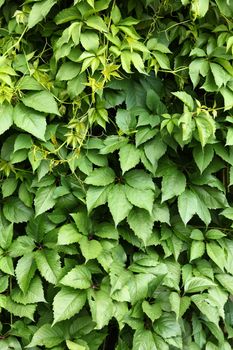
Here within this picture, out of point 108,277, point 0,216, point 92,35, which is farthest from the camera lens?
point 0,216

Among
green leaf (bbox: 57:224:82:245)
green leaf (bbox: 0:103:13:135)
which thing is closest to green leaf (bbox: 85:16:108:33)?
green leaf (bbox: 0:103:13:135)

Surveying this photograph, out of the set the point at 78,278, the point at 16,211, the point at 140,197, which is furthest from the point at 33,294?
the point at 140,197

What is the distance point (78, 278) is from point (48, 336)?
0.29m

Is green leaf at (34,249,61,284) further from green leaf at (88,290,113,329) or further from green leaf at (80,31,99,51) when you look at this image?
green leaf at (80,31,99,51)

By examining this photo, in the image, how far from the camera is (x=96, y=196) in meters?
1.86

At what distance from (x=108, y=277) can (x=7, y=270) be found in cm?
41

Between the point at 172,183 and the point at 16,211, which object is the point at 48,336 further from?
the point at 172,183

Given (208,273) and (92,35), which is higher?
(92,35)

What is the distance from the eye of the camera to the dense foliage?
181 centimetres

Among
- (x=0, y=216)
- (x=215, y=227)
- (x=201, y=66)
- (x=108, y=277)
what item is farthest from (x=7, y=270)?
(x=201, y=66)

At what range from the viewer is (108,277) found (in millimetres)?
1904

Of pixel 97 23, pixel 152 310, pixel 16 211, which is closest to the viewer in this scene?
pixel 97 23

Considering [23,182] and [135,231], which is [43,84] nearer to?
[23,182]

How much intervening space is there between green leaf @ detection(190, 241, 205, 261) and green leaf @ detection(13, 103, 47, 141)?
77 centimetres
